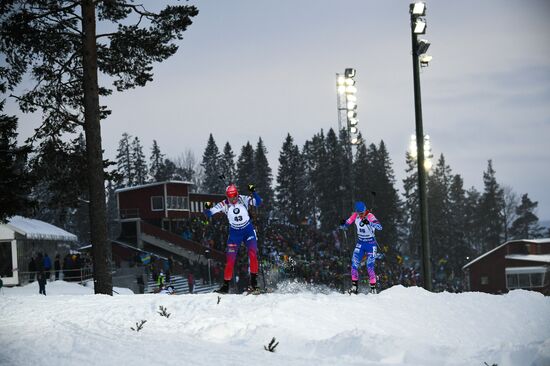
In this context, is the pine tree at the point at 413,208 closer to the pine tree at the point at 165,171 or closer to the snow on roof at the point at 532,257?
the snow on roof at the point at 532,257

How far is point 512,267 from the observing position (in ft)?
153

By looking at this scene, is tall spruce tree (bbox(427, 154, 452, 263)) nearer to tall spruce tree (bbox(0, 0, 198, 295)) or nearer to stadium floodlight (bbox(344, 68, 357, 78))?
stadium floodlight (bbox(344, 68, 357, 78))

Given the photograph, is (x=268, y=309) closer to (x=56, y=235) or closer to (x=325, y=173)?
(x=56, y=235)

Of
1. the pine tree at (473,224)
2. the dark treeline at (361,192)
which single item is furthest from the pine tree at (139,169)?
the pine tree at (473,224)

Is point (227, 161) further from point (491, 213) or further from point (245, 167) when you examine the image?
point (491, 213)

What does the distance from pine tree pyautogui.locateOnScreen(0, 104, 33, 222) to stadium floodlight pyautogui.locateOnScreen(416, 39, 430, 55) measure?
1008cm

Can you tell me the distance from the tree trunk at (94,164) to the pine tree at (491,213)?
71.8 meters

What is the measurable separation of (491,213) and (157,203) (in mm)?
48437

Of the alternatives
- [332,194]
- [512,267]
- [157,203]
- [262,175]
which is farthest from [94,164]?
[262,175]

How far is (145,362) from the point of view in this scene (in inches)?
212

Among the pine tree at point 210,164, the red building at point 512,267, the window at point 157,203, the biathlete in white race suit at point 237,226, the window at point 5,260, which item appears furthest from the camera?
the pine tree at point 210,164

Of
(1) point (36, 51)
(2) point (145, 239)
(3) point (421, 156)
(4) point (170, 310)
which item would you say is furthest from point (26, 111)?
(2) point (145, 239)

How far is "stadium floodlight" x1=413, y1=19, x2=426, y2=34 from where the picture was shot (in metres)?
11.6

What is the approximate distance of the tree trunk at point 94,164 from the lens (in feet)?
44.3
